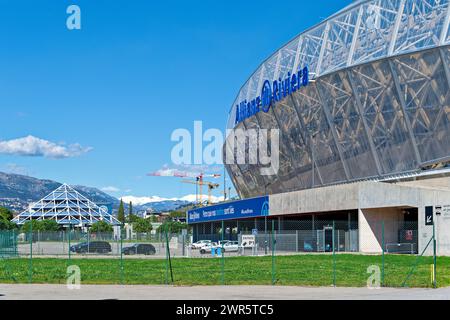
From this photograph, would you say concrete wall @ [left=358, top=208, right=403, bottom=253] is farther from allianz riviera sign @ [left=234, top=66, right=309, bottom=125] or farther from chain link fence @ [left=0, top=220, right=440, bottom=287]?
allianz riviera sign @ [left=234, top=66, right=309, bottom=125]

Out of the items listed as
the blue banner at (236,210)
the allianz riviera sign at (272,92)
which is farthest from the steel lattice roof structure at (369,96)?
the blue banner at (236,210)

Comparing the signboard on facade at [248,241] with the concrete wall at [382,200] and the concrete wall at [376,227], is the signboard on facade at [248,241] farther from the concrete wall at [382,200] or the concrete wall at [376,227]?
the concrete wall at [376,227]

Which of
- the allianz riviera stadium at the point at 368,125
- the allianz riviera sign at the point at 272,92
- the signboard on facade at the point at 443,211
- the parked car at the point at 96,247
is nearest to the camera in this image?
the signboard on facade at the point at 443,211

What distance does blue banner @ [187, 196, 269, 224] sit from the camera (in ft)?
227

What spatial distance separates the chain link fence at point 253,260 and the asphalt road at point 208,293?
184 centimetres

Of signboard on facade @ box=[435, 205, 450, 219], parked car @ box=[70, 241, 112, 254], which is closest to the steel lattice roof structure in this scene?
signboard on facade @ box=[435, 205, 450, 219]

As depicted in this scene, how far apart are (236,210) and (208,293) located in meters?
55.0

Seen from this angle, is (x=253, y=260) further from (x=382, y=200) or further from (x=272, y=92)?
(x=272, y=92)

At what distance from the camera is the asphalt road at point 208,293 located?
20281mm

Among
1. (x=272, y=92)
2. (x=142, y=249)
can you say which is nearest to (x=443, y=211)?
(x=142, y=249)

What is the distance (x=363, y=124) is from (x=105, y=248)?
22.7 meters

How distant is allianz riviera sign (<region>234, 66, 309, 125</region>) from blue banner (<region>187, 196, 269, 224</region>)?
9.79m

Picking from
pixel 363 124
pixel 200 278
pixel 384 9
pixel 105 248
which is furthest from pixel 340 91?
pixel 200 278
